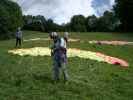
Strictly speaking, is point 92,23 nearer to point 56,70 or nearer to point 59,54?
point 56,70

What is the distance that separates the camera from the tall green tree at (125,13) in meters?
87.8

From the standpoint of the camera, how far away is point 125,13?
90688 millimetres

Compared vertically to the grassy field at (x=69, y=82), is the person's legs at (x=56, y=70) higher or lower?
higher

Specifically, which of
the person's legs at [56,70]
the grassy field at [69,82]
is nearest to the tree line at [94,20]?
the grassy field at [69,82]

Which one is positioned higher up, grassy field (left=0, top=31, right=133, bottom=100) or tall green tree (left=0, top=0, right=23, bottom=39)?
tall green tree (left=0, top=0, right=23, bottom=39)

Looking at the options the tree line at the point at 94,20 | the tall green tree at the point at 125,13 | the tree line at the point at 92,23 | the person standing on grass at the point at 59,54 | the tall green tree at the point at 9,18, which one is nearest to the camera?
the person standing on grass at the point at 59,54

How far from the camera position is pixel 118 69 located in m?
25.0

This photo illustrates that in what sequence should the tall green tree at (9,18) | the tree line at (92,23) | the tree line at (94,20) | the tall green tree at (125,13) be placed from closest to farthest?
the tall green tree at (125,13), the tree line at (94,20), the tall green tree at (9,18), the tree line at (92,23)

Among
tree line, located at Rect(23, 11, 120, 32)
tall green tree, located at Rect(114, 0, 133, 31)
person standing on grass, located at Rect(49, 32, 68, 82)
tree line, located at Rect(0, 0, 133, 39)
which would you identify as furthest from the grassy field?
tree line, located at Rect(23, 11, 120, 32)

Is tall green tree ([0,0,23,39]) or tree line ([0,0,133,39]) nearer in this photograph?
tree line ([0,0,133,39])

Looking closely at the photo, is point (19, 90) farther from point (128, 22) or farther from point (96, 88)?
point (128, 22)

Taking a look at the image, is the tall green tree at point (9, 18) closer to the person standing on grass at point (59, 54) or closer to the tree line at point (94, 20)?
the tree line at point (94, 20)

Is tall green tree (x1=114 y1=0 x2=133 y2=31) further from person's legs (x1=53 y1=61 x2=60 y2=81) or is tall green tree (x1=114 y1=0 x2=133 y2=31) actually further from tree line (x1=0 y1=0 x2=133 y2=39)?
person's legs (x1=53 y1=61 x2=60 y2=81)

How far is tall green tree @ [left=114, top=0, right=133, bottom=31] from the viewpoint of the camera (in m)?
87.8
